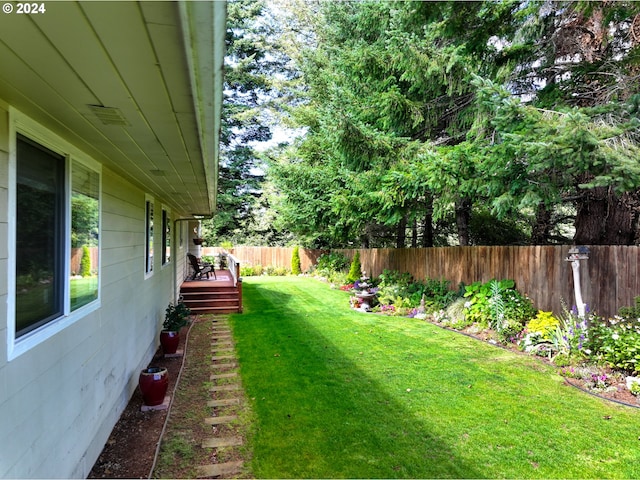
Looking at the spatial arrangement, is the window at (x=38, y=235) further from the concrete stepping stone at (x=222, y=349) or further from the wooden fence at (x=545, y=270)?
the wooden fence at (x=545, y=270)

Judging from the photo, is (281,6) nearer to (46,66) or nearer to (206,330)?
(206,330)

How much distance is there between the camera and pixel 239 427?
3701 mm

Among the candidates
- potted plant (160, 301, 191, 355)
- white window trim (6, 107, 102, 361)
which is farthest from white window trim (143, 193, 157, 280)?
white window trim (6, 107, 102, 361)

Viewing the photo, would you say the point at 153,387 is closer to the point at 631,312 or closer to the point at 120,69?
the point at 120,69

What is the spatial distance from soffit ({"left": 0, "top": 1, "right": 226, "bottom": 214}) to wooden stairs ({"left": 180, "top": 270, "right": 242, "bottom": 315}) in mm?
7740

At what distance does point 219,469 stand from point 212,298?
7.73 m

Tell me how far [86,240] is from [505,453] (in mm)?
3975

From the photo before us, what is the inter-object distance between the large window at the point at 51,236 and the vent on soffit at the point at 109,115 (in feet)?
1.43

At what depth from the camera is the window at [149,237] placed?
6062 mm

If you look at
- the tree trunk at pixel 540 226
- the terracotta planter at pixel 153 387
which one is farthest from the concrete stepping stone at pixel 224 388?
the tree trunk at pixel 540 226

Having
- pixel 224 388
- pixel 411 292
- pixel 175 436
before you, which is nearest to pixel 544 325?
pixel 411 292

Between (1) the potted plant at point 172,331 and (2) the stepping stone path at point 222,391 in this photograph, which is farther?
(1) the potted plant at point 172,331

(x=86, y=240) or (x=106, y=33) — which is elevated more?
(x=106, y=33)

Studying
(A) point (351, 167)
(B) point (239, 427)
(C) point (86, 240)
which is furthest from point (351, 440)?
(A) point (351, 167)
